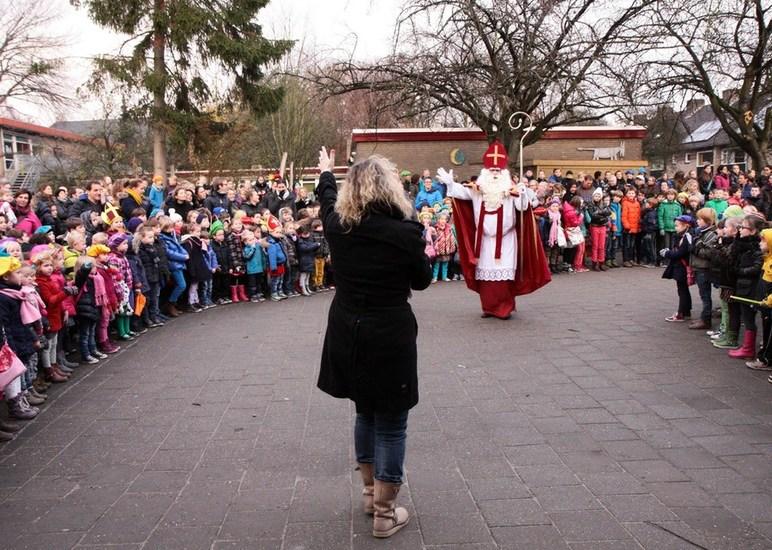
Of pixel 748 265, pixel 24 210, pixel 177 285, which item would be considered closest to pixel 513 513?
pixel 748 265

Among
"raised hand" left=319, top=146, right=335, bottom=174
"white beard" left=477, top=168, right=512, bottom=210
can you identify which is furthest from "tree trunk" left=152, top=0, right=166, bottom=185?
"raised hand" left=319, top=146, right=335, bottom=174

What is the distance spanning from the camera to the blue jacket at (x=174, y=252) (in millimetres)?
9227

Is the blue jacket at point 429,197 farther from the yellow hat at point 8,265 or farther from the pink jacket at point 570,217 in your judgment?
the yellow hat at point 8,265

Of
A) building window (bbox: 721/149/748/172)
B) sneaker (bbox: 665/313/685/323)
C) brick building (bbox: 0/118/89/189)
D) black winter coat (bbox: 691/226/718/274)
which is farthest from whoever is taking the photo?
building window (bbox: 721/149/748/172)

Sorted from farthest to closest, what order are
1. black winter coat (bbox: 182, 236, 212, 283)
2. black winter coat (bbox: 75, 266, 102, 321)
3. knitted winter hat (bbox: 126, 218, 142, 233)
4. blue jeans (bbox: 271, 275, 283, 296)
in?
blue jeans (bbox: 271, 275, 283, 296), black winter coat (bbox: 182, 236, 212, 283), knitted winter hat (bbox: 126, 218, 142, 233), black winter coat (bbox: 75, 266, 102, 321)

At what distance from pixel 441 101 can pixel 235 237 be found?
9084mm

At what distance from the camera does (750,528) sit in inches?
126

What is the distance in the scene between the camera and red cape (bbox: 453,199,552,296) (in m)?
8.75

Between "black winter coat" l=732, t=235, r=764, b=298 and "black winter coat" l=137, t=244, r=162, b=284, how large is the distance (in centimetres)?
699

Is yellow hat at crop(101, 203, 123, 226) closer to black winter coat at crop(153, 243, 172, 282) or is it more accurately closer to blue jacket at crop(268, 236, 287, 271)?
black winter coat at crop(153, 243, 172, 282)

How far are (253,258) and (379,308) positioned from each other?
800cm

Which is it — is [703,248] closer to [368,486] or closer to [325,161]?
[325,161]

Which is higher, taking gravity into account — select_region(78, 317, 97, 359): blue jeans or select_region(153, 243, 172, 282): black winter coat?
select_region(153, 243, 172, 282): black winter coat

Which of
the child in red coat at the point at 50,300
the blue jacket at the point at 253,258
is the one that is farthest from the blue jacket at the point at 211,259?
the child in red coat at the point at 50,300
